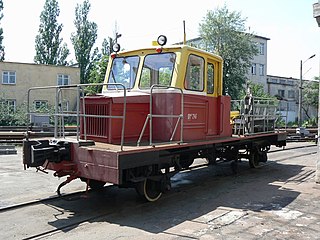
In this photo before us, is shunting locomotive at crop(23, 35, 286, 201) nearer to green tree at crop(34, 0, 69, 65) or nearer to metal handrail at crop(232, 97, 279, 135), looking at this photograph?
metal handrail at crop(232, 97, 279, 135)

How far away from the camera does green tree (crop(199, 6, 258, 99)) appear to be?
35844 millimetres

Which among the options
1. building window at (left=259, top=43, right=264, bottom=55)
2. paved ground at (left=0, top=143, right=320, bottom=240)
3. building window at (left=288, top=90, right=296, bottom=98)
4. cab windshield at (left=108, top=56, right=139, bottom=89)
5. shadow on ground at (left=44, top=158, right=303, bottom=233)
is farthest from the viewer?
building window at (left=288, top=90, right=296, bottom=98)

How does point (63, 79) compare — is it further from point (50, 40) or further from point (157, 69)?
point (157, 69)

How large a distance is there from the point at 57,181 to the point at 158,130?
127 inches

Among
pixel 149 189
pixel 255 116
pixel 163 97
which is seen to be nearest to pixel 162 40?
pixel 163 97

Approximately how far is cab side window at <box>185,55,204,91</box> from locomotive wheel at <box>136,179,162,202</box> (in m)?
2.11

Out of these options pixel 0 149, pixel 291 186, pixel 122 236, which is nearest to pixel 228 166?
pixel 291 186

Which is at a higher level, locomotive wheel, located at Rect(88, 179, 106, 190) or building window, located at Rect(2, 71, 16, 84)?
building window, located at Rect(2, 71, 16, 84)

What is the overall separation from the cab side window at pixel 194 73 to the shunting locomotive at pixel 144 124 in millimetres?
21

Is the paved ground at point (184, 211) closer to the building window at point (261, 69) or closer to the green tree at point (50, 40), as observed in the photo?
the green tree at point (50, 40)

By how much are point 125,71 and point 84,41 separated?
40721mm

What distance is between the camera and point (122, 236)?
16.1 ft

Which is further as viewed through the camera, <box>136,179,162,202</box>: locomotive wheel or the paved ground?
<box>136,179,162,202</box>: locomotive wheel

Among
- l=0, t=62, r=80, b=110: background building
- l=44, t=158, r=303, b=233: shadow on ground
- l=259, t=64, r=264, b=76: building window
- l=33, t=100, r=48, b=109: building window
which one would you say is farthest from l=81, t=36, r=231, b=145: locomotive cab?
l=259, t=64, r=264, b=76: building window
